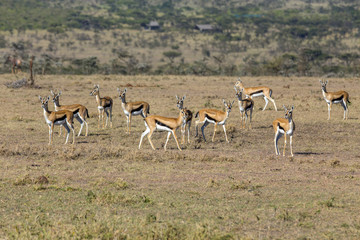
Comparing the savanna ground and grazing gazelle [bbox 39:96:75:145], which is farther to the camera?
grazing gazelle [bbox 39:96:75:145]

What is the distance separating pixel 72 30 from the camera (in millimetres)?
84938

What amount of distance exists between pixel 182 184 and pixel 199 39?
7184 centimetres

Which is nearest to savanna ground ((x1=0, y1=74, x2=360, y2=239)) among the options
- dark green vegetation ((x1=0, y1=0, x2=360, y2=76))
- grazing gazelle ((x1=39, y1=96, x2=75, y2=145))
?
grazing gazelle ((x1=39, y1=96, x2=75, y2=145))

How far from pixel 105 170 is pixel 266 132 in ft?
23.8

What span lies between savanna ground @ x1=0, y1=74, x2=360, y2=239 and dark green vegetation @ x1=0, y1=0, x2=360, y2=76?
96.7 ft

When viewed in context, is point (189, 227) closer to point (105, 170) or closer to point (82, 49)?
point (105, 170)

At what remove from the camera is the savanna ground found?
8.77 meters

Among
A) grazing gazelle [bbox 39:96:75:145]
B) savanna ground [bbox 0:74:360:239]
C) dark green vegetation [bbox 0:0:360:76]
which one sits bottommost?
savanna ground [bbox 0:74:360:239]

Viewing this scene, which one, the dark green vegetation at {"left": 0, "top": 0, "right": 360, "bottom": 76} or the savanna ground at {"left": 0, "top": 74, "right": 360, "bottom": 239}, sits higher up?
the dark green vegetation at {"left": 0, "top": 0, "right": 360, "bottom": 76}

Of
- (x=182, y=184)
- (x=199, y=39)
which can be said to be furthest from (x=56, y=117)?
(x=199, y=39)

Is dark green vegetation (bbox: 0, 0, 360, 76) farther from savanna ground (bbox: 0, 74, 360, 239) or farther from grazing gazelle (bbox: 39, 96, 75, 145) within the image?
grazing gazelle (bbox: 39, 96, 75, 145)

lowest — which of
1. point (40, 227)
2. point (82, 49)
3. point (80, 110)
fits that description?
point (40, 227)

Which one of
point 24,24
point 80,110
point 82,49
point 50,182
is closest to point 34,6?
point 24,24

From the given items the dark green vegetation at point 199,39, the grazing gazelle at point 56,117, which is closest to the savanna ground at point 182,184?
the grazing gazelle at point 56,117
